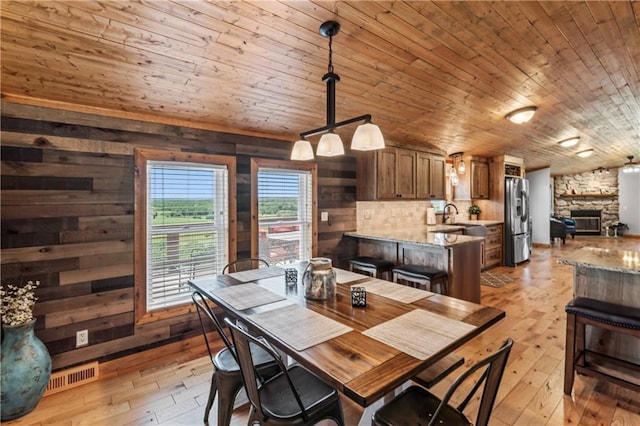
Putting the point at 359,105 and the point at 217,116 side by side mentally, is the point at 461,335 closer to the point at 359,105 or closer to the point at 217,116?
the point at 359,105

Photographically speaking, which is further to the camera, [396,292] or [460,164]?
[460,164]

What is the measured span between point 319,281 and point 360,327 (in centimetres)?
46

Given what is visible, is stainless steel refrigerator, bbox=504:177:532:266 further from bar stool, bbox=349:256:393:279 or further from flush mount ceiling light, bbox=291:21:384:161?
flush mount ceiling light, bbox=291:21:384:161

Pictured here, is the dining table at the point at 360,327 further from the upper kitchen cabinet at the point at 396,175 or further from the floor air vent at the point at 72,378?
the upper kitchen cabinet at the point at 396,175

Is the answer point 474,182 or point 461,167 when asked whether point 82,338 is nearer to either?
point 461,167

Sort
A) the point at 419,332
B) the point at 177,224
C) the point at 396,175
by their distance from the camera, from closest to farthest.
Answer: the point at 419,332, the point at 177,224, the point at 396,175

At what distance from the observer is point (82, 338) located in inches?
98.3

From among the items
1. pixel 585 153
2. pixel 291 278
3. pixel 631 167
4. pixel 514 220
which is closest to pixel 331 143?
pixel 291 278

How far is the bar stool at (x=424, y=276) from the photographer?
126 inches

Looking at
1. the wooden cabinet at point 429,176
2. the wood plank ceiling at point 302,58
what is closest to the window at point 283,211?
the wood plank ceiling at point 302,58

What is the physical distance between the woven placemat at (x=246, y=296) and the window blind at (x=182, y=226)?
1.16 metres

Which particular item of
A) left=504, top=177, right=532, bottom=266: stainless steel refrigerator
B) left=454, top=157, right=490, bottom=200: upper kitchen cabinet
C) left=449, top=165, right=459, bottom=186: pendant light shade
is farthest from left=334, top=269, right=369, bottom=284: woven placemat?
left=504, top=177, right=532, bottom=266: stainless steel refrigerator

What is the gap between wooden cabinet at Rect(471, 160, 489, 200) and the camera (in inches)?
250

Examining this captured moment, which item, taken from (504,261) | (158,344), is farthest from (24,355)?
(504,261)
